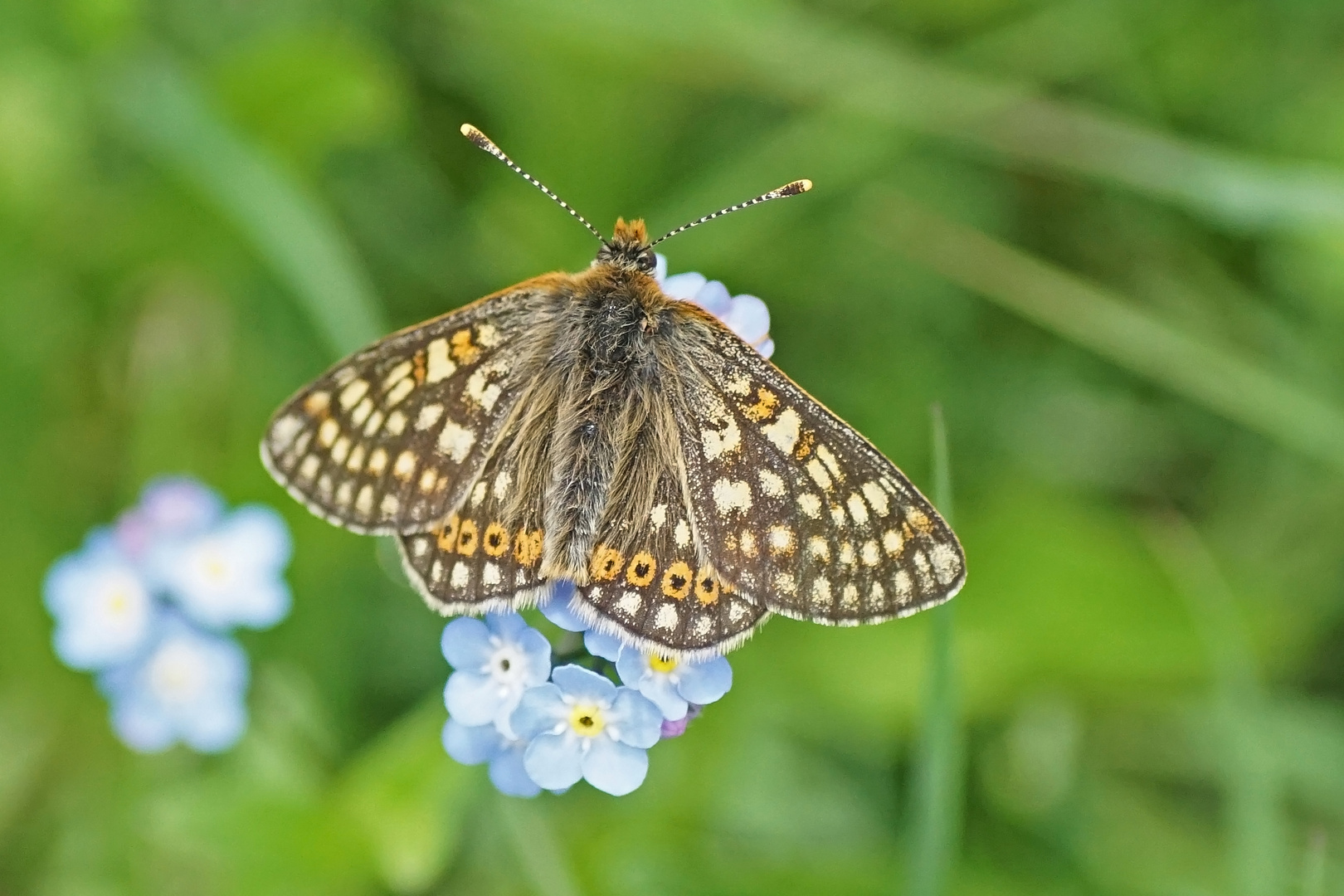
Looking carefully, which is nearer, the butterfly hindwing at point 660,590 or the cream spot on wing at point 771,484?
the butterfly hindwing at point 660,590

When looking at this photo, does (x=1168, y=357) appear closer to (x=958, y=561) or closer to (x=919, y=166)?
(x=919, y=166)

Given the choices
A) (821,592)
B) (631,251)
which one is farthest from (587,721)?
(631,251)

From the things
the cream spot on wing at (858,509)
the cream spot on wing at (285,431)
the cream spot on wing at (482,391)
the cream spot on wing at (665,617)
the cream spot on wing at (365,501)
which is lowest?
the cream spot on wing at (665,617)

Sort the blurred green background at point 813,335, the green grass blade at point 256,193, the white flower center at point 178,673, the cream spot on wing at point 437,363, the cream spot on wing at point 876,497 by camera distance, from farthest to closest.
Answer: the blurred green background at point 813,335, the green grass blade at point 256,193, the white flower center at point 178,673, the cream spot on wing at point 437,363, the cream spot on wing at point 876,497

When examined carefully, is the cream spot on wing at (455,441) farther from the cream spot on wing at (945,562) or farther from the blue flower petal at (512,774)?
the cream spot on wing at (945,562)

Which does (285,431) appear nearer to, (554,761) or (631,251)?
(631,251)

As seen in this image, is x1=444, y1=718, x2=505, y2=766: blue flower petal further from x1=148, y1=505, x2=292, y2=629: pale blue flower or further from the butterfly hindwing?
x1=148, y1=505, x2=292, y2=629: pale blue flower

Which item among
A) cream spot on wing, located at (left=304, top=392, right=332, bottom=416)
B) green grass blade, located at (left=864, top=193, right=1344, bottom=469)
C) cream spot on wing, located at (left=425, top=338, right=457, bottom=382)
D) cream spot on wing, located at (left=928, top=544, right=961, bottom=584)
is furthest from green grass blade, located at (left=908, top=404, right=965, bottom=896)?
green grass blade, located at (left=864, top=193, right=1344, bottom=469)

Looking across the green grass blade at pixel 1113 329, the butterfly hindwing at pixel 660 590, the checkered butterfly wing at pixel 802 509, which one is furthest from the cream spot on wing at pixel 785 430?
the green grass blade at pixel 1113 329
